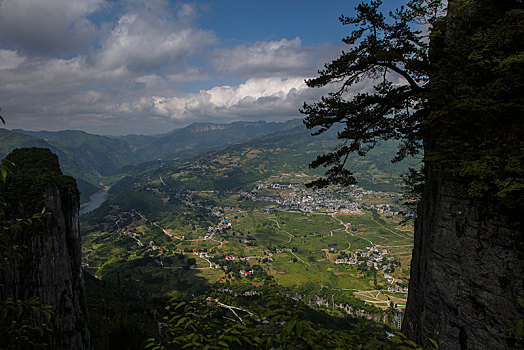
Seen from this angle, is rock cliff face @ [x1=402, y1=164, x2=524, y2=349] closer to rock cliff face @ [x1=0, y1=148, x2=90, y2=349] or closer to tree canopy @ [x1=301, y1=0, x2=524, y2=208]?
tree canopy @ [x1=301, y1=0, x2=524, y2=208]

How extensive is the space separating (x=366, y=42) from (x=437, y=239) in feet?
20.0

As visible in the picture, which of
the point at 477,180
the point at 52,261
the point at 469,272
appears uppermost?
the point at 477,180

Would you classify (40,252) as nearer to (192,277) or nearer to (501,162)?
(501,162)

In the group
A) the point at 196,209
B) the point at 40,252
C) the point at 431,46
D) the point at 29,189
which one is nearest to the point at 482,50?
the point at 431,46

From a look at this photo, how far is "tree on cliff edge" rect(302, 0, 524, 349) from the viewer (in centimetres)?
501

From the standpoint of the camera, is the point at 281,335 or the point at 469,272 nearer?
the point at 281,335

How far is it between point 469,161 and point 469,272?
7.98ft

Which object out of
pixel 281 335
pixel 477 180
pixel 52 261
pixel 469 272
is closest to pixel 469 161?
pixel 477 180

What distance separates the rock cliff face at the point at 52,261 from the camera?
17.8m

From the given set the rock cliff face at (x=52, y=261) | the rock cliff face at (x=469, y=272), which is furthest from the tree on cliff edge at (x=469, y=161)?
the rock cliff face at (x=52, y=261)

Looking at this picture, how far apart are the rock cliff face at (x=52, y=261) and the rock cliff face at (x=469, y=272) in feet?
67.5

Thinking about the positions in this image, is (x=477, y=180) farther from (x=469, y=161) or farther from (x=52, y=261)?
(x=52, y=261)

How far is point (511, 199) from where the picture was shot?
4938mm

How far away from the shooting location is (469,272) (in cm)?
560
